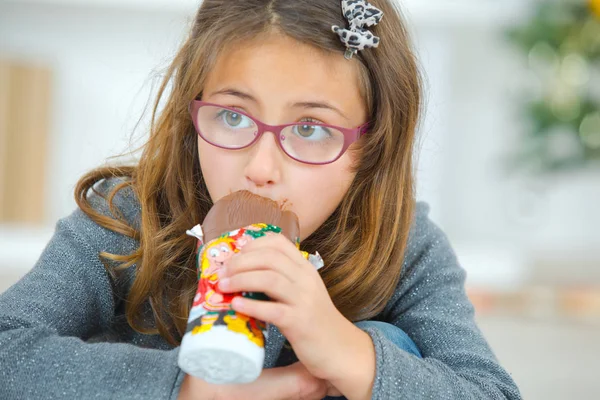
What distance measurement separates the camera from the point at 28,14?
3732 mm

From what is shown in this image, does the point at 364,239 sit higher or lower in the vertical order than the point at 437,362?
higher


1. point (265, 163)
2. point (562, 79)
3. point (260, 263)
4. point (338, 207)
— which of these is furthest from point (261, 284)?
point (562, 79)

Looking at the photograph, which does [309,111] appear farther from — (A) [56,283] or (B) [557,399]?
(B) [557,399]

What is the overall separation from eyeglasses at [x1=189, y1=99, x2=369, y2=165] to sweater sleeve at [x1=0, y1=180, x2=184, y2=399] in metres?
0.27

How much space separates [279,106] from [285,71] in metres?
0.05

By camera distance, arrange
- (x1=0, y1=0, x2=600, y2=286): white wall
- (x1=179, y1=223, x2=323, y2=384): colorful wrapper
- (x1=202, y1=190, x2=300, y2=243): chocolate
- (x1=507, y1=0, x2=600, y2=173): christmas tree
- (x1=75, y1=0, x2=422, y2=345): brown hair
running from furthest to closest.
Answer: (x1=0, y1=0, x2=600, y2=286): white wall < (x1=507, y1=0, x2=600, y2=173): christmas tree < (x1=75, y1=0, x2=422, y2=345): brown hair < (x1=202, y1=190, x2=300, y2=243): chocolate < (x1=179, y1=223, x2=323, y2=384): colorful wrapper

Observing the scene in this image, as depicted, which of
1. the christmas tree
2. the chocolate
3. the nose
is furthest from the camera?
the christmas tree

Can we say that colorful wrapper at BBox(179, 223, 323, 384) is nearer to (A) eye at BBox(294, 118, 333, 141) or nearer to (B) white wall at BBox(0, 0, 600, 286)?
(A) eye at BBox(294, 118, 333, 141)

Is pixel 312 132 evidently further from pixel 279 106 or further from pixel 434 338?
pixel 434 338

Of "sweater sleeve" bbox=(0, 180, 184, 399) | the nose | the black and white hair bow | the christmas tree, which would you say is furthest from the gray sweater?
the christmas tree

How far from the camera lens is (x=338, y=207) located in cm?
115

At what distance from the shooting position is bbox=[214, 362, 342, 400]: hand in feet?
2.88

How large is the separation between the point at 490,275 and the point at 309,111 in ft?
9.04

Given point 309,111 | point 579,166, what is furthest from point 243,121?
point 579,166
